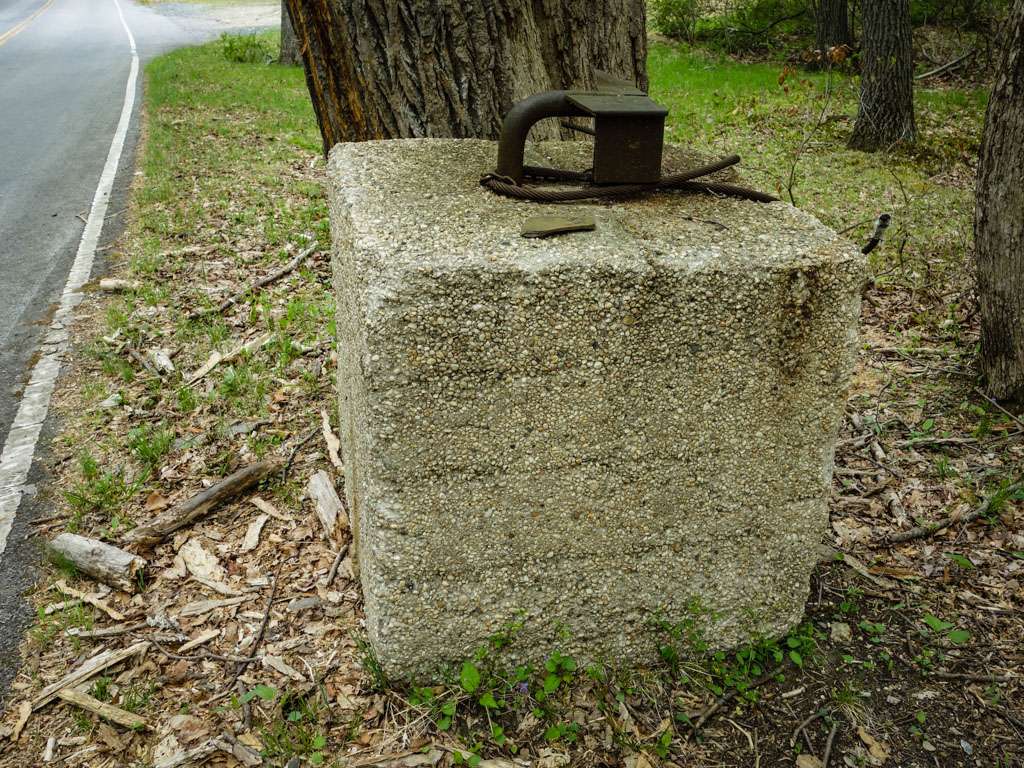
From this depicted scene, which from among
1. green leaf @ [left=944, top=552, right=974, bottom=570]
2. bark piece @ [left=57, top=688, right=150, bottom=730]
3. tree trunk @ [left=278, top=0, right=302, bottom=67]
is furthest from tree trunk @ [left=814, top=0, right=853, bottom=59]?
bark piece @ [left=57, top=688, right=150, bottom=730]

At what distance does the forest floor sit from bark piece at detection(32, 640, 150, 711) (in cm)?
Result: 2

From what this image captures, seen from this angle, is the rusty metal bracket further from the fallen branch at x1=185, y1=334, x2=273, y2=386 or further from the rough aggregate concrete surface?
the fallen branch at x1=185, y1=334, x2=273, y2=386

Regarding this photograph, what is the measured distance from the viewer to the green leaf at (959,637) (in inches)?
102

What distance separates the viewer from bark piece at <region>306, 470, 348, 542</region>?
10.3ft

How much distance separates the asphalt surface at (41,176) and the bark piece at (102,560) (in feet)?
0.59

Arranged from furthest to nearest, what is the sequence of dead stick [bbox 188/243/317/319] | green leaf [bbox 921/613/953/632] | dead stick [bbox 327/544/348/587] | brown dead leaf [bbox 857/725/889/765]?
dead stick [bbox 188/243/317/319], dead stick [bbox 327/544/348/587], green leaf [bbox 921/613/953/632], brown dead leaf [bbox 857/725/889/765]

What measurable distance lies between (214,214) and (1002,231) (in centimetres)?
618

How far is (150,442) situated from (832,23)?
14104mm

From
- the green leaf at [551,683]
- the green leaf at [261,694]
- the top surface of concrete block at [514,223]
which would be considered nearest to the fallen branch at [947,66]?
the top surface of concrete block at [514,223]

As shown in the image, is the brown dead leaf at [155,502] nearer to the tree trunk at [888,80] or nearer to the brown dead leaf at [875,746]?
the brown dead leaf at [875,746]

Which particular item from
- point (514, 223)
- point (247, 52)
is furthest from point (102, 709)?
point (247, 52)

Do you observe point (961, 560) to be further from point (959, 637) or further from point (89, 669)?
point (89, 669)

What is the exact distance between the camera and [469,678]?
2266 millimetres

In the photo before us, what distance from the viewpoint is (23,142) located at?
10.4 m
